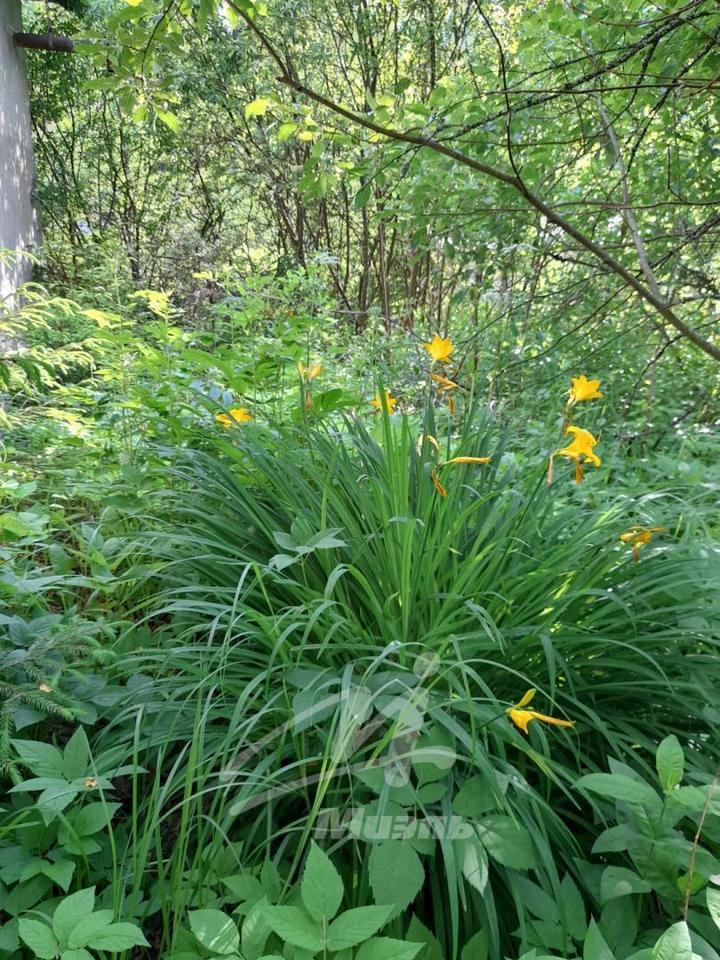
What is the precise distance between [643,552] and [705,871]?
2.07 ft

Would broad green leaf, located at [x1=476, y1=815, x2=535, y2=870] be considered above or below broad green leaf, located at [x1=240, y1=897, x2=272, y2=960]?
above

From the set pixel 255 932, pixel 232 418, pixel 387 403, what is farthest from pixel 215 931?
pixel 232 418

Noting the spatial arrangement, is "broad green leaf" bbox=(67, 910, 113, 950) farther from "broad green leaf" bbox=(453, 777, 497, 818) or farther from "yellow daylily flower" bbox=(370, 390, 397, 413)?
"yellow daylily flower" bbox=(370, 390, 397, 413)

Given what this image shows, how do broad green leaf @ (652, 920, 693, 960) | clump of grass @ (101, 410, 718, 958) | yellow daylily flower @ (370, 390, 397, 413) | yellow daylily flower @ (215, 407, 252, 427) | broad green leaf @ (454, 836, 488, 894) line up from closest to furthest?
1. broad green leaf @ (652, 920, 693, 960)
2. broad green leaf @ (454, 836, 488, 894)
3. clump of grass @ (101, 410, 718, 958)
4. yellow daylily flower @ (370, 390, 397, 413)
5. yellow daylily flower @ (215, 407, 252, 427)

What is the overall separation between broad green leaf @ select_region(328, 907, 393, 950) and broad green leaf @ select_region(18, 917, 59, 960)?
0.97ft

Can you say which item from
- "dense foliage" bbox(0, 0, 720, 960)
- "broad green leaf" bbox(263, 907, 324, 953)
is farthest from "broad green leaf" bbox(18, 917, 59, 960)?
"broad green leaf" bbox(263, 907, 324, 953)

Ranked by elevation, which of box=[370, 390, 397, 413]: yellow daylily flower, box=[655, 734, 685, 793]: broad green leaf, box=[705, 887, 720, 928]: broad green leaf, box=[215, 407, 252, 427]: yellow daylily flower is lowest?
box=[705, 887, 720, 928]: broad green leaf

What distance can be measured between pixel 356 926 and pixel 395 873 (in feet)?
0.25

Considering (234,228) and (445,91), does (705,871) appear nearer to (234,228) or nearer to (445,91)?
(445,91)

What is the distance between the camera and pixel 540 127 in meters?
2.66

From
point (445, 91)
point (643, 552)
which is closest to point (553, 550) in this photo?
point (643, 552)

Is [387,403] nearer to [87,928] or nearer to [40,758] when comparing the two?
[40,758]

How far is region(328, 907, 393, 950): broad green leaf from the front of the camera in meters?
0.69

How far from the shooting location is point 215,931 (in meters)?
0.72
